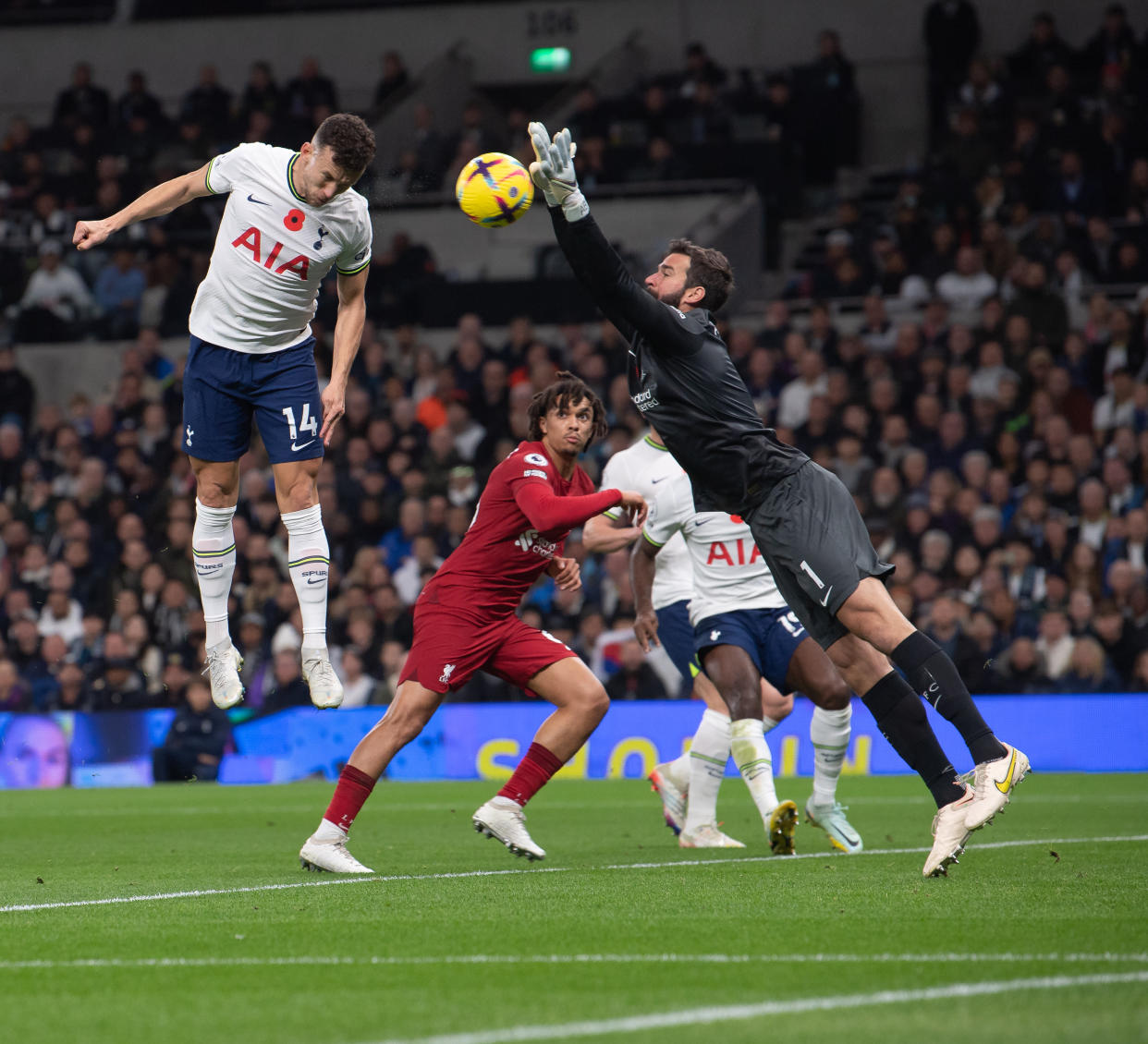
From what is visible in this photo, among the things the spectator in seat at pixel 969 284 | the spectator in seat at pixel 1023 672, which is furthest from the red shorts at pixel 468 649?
the spectator in seat at pixel 969 284

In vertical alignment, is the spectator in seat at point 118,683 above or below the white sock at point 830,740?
below

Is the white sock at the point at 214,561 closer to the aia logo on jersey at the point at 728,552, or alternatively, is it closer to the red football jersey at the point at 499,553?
the red football jersey at the point at 499,553

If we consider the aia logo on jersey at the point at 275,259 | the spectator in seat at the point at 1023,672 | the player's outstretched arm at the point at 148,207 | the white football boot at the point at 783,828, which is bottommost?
the spectator in seat at the point at 1023,672

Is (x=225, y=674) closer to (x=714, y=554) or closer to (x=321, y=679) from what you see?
(x=321, y=679)

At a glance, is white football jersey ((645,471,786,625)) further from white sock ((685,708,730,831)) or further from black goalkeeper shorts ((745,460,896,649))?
black goalkeeper shorts ((745,460,896,649))

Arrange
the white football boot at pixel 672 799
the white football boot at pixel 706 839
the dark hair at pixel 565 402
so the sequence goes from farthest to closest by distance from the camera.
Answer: the white football boot at pixel 672 799 < the white football boot at pixel 706 839 < the dark hair at pixel 565 402

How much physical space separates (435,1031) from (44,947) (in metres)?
2.01

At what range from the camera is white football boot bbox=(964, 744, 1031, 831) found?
663cm

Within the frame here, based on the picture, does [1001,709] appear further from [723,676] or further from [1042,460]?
[723,676]

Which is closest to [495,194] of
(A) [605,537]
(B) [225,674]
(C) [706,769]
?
(A) [605,537]

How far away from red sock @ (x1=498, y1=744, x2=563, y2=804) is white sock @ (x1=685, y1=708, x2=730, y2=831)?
1434 mm

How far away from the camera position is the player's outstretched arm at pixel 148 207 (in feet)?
25.7

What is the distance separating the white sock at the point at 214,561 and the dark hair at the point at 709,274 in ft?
8.99

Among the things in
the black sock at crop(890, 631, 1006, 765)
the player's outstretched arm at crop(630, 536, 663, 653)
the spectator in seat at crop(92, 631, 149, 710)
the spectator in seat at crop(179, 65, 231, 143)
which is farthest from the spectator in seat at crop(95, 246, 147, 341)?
the black sock at crop(890, 631, 1006, 765)
